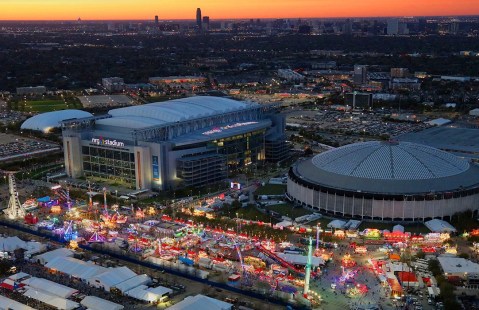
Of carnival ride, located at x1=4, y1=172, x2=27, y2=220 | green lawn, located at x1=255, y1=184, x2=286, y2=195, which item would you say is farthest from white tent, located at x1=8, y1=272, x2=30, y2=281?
green lawn, located at x1=255, y1=184, x2=286, y2=195

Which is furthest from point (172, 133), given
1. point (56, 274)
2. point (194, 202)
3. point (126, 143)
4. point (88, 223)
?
point (56, 274)

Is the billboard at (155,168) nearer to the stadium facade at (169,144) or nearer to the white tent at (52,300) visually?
the stadium facade at (169,144)

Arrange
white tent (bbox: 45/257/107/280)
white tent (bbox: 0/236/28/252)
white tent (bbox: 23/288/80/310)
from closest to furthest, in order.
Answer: white tent (bbox: 23/288/80/310)
white tent (bbox: 45/257/107/280)
white tent (bbox: 0/236/28/252)

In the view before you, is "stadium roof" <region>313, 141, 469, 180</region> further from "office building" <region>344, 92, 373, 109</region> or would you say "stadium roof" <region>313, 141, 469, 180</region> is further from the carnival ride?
"office building" <region>344, 92, 373, 109</region>

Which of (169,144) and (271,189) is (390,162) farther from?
(169,144)

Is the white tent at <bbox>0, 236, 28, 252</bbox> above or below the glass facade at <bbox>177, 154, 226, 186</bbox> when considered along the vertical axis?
below

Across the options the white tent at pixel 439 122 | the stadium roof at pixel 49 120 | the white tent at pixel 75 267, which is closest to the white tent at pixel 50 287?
the white tent at pixel 75 267
